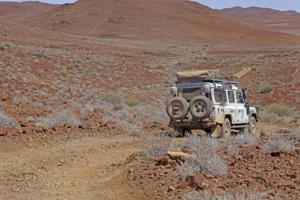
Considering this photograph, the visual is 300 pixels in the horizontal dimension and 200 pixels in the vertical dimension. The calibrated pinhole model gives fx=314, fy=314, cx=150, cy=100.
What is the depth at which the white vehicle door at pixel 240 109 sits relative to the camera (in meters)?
10.8

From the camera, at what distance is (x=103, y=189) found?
5457 millimetres

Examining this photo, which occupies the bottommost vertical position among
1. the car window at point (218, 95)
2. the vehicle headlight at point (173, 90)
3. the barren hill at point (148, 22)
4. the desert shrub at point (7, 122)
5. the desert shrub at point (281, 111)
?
the desert shrub at point (281, 111)

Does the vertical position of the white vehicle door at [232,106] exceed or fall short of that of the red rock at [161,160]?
it exceeds it

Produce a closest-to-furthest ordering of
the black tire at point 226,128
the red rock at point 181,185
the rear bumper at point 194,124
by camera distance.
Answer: the red rock at point 181,185 < the rear bumper at point 194,124 < the black tire at point 226,128

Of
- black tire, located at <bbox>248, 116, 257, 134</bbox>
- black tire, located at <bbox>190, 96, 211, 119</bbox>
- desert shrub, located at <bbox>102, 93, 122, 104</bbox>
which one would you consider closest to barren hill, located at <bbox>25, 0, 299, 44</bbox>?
desert shrub, located at <bbox>102, 93, 122, 104</bbox>

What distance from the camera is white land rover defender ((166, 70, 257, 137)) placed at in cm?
917

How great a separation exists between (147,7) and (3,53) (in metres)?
77.7

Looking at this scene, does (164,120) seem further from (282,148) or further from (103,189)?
(103,189)

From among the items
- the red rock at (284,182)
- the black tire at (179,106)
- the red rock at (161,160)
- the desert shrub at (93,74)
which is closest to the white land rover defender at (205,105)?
the black tire at (179,106)

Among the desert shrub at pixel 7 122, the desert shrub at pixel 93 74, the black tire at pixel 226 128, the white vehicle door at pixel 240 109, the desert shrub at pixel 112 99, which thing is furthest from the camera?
the desert shrub at pixel 93 74

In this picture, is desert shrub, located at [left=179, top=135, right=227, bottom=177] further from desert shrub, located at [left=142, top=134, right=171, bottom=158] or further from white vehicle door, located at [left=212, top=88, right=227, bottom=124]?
white vehicle door, located at [left=212, top=88, right=227, bottom=124]

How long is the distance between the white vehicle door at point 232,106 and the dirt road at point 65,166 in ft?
10.6

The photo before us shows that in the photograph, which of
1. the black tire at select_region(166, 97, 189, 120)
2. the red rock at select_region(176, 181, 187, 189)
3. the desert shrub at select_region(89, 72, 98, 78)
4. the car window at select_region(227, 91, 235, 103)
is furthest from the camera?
the desert shrub at select_region(89, 72, 98, 78)

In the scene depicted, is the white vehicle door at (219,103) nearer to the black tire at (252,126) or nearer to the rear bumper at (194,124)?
the rear bumper at (194,124)
